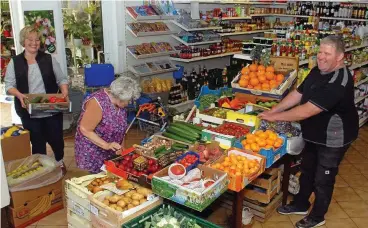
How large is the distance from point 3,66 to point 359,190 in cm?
622

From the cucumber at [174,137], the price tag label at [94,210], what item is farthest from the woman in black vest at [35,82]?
the price tag label at [94,210]

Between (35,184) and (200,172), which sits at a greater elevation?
(200,172)

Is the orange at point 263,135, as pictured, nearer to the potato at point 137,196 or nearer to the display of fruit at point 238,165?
the display of fruit at point 238,165

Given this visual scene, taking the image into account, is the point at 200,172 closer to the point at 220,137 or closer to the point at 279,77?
the point at 220,137

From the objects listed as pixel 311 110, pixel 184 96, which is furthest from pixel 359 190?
pixel 184 96

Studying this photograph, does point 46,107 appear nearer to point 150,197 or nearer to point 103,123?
point 103,123

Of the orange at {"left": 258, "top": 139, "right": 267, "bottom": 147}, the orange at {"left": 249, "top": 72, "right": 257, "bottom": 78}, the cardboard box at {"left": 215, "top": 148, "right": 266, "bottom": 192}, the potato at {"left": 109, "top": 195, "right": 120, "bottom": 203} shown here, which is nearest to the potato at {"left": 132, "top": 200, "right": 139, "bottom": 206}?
the potato at {"left": 109, "top": 195, "right": 120, "bottom": 203}

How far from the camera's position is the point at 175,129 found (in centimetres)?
381

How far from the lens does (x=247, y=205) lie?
13.1ft

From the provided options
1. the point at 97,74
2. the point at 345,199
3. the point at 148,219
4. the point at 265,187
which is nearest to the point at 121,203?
the point at 148,219

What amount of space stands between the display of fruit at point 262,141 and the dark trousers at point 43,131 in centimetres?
239

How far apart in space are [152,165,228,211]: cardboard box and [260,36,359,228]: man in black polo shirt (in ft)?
3.60

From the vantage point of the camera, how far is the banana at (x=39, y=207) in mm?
3805

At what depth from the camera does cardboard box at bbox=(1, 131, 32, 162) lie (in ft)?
13.8
